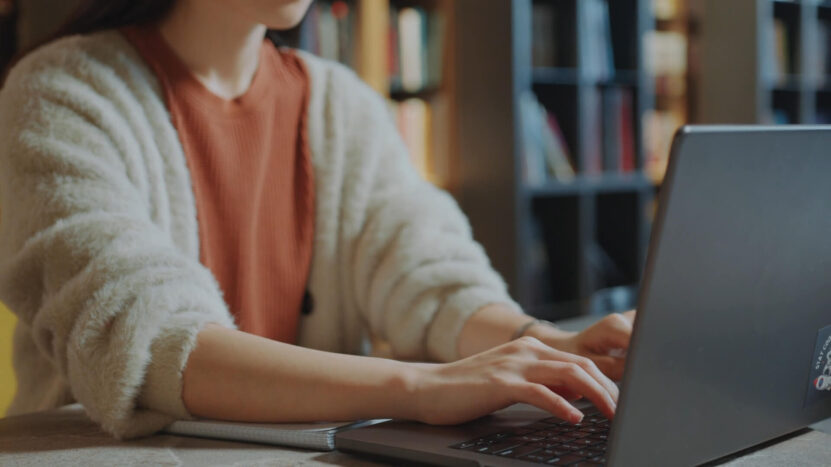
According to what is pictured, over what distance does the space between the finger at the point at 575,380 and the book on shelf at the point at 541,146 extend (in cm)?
234

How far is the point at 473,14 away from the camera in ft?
9.65

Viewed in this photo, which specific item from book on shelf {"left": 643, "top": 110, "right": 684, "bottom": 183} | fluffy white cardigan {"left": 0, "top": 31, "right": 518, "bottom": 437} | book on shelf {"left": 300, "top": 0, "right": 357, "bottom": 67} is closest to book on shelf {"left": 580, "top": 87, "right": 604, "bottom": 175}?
book on shelf {"left": 643, "top": 110, "right": 684, "bottom": 183}

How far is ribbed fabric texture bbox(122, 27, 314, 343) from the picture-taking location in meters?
1.16

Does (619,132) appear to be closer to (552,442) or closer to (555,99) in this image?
(555,99)

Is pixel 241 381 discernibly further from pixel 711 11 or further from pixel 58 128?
pixel 711 11

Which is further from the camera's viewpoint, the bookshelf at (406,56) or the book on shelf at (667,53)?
the book on shelf at (667,53)

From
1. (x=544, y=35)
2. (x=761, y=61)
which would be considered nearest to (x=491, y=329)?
(x=544, y=35)

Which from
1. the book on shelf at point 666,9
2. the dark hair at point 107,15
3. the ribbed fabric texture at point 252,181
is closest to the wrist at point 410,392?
the ribbed fabric texture at point 252,181

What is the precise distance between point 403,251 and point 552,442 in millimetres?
567

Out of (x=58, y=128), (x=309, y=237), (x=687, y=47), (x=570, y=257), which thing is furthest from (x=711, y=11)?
(x=58, y=128)

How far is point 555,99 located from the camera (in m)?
3.33

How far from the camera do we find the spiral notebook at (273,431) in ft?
2.29

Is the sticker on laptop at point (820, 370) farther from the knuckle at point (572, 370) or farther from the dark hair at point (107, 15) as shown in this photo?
the dark hair at point (107, 15)

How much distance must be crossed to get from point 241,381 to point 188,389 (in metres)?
0.05
